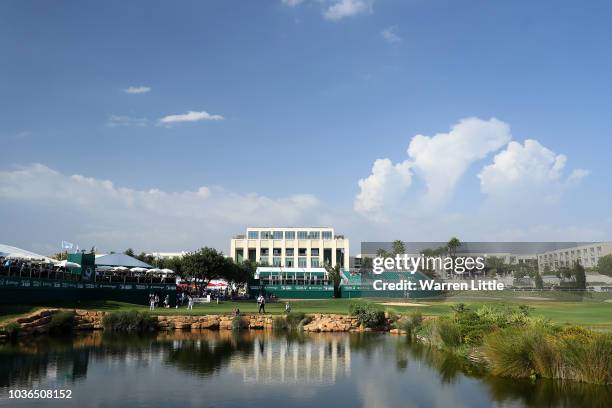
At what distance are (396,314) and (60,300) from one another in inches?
1109

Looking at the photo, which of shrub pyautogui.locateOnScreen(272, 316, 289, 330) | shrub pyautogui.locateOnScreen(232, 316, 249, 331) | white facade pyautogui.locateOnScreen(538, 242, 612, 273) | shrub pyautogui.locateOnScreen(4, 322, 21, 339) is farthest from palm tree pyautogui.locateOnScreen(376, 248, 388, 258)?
shrub pyautogui.locateOnScreen(4, 322, 21, 339)

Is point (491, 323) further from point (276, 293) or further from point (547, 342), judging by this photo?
point (276, 293)

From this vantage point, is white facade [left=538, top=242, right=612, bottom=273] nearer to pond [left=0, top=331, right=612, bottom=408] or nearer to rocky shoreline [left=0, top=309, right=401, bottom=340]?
rocky shoreline [left=0, top=309, right=401, bottom=340]

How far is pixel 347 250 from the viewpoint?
142 meters

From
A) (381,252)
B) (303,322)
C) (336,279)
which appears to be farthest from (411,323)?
(381,252)

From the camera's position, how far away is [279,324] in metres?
41.1

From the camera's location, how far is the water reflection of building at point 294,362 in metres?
20.8

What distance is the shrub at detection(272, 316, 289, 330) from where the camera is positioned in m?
40.9

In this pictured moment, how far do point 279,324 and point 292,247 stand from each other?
101 meters

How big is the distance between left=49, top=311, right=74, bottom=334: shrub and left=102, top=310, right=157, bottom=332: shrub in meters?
2.56

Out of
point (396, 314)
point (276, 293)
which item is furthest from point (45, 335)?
point (276, 293)

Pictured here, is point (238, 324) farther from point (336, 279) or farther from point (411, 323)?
point (336, 279)

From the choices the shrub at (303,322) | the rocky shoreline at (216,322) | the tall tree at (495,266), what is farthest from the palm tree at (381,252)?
the shrub at (303,322)

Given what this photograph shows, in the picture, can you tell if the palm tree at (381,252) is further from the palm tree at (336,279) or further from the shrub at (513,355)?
the shrub at (513,355)
